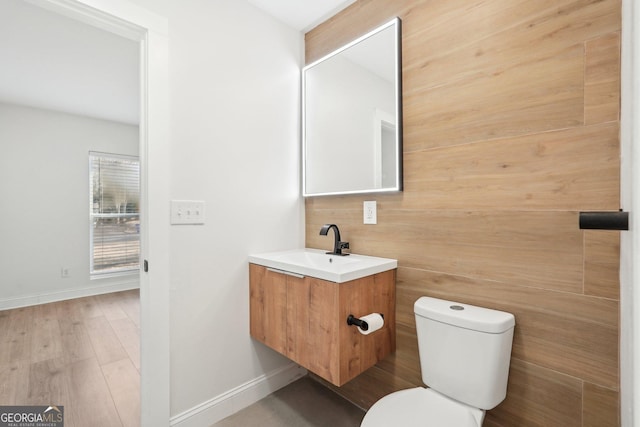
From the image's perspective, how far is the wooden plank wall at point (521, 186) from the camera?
1030 millimetres

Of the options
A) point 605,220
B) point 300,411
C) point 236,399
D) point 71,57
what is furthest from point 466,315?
point 71,57

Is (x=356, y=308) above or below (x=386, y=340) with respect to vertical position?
above

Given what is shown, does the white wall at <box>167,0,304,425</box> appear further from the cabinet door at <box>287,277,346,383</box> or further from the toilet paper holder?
the toilet paper holder

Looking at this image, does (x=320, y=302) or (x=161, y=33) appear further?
(x=161, y=33)

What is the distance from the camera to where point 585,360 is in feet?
3.48

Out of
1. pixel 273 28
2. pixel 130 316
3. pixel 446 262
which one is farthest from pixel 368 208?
pixel 130 316

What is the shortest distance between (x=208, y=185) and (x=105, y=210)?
11.9 feet

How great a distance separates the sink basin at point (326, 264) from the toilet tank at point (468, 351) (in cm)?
31

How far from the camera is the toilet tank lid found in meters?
1.12

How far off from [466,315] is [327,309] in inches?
22.3

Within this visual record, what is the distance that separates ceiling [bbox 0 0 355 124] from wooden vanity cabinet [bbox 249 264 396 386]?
5.41 feet

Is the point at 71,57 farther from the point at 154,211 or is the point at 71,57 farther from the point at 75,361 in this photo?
the point at 75,361

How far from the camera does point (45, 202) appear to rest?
3.76 m

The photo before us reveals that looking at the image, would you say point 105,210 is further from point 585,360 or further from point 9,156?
point 585,360
